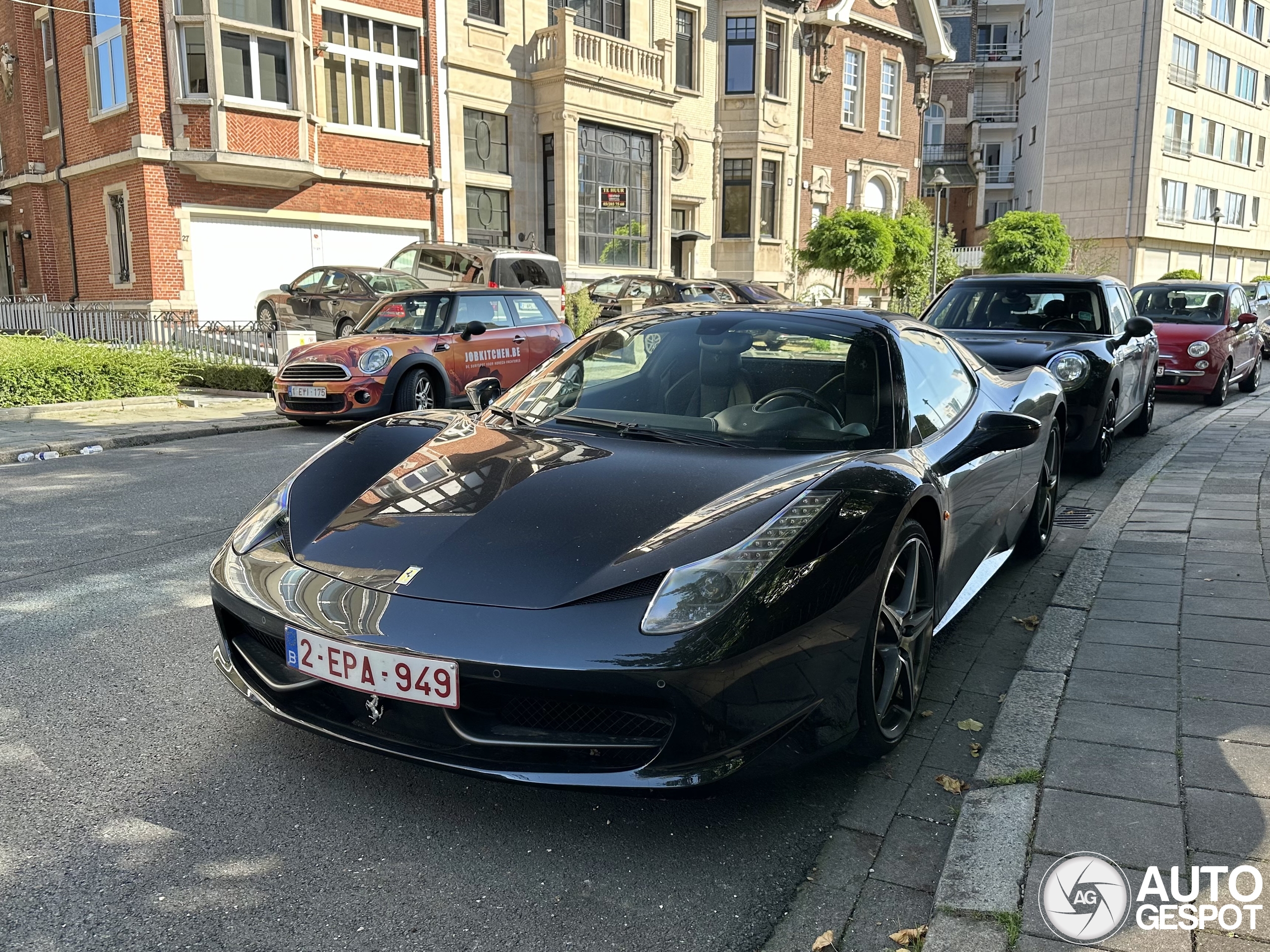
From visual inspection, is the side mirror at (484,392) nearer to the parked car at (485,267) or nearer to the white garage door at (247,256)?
the parked car at (485,267)

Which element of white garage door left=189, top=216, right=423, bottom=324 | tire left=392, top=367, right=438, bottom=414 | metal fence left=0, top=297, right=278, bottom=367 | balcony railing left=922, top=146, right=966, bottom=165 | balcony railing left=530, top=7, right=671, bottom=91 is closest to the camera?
tire left=392, top=367, right=438, bottom=414

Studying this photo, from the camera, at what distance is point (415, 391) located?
11.0m

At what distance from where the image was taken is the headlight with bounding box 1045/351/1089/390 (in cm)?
786

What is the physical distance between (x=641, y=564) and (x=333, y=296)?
51.3 ft

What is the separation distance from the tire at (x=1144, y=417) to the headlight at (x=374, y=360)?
306 inches

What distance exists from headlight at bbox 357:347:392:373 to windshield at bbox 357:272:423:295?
20.6 ft

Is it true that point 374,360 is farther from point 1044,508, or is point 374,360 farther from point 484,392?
point 1044,508

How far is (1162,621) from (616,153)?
24.6 metres

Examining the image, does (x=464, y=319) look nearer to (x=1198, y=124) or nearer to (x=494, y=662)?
(x=494, y=662)

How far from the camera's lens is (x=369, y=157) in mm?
21922

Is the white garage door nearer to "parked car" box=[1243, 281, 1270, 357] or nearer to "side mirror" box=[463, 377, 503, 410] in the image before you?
"side mirror" box=[463, 377, 503, 410]

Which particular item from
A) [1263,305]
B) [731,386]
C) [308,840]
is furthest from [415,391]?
[1263,305]

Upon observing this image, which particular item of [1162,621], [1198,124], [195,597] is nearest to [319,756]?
[195,597]

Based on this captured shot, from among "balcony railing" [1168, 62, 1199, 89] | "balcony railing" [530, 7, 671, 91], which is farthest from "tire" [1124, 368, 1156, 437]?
"balcony railing" [1168, 62, 1199, 89]
